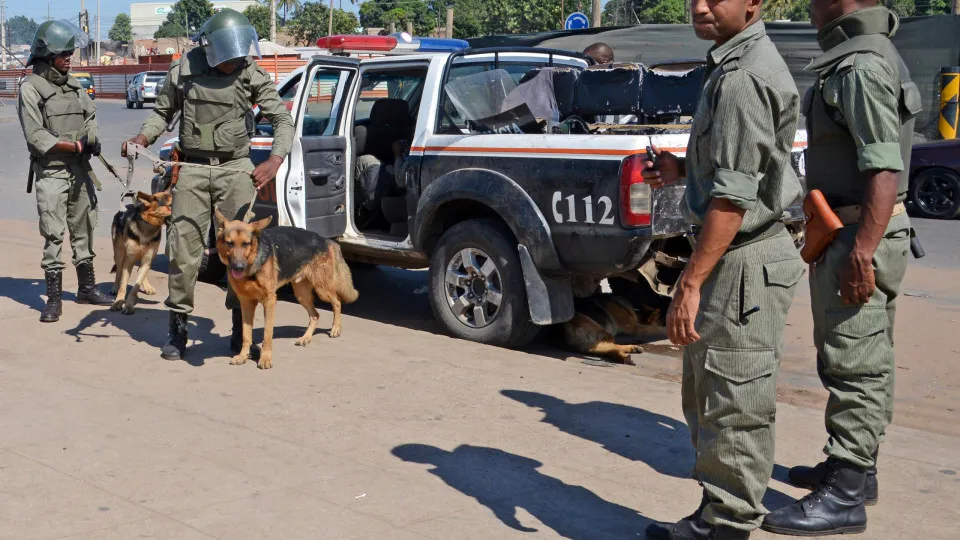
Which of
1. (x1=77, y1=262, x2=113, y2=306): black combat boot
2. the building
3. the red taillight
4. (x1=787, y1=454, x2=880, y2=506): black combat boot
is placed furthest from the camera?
the building

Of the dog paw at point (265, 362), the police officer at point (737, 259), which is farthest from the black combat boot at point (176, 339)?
the police officer at point (737, 259)

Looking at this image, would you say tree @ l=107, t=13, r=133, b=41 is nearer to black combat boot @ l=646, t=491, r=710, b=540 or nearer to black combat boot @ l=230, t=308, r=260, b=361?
black combat boot @ l=230, t=308, r=260, b=361

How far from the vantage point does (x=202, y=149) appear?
658cm

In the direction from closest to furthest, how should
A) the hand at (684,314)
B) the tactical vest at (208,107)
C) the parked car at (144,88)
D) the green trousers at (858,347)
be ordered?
the hand at (684,314)
the green trousers at (858,347)
the tactical vest at (208,107)
the parked car at (144,88)

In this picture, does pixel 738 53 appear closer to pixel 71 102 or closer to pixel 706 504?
pixel 706 504

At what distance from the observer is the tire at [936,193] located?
44.4 feet

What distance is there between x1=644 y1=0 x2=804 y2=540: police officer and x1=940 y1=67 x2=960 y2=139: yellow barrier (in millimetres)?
14142

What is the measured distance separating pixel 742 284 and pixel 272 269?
3.89 meters

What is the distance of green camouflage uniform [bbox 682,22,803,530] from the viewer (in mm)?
3227

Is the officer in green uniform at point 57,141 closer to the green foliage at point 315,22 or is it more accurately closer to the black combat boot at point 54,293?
the black combat boot at point 54,293

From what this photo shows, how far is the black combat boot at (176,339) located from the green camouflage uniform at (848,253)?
4.04 metres

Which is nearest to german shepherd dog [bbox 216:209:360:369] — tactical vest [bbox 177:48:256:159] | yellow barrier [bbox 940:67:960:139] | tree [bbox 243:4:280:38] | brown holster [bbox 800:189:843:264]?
tactical vest [bbox 177:48:256:159]

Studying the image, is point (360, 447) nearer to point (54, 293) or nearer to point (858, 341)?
point (858, 341)

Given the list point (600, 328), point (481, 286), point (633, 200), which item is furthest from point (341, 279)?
point (633, 200)
